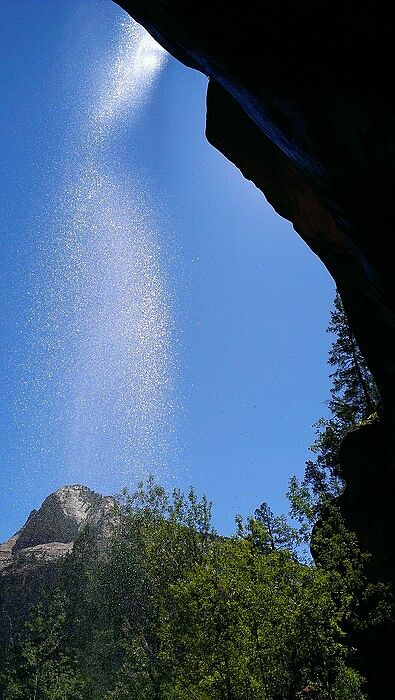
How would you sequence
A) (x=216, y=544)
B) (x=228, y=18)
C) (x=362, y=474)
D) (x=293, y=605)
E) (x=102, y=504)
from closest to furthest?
(x=228, y=18) → (x=293, y=605) → (x=216, y=544) → (x=362, y=474) → (x=102, y=504)

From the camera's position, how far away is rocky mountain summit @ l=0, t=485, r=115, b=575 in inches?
3866

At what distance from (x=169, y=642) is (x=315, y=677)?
728cm

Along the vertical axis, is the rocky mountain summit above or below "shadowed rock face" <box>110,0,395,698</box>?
above

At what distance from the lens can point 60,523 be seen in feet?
378

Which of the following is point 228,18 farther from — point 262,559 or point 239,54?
point 262,559

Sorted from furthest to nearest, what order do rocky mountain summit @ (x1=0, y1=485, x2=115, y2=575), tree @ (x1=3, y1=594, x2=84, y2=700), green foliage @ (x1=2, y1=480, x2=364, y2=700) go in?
rocky mountain summit @ (x1=0, y1=485, x2=115, y2=575), tree @ (x1=3, y1=594, x2=84, y2=700), green foliage @ (x1=2, y1=480, x2=364, y2=700)

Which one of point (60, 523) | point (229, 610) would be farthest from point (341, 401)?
point (60, 523)

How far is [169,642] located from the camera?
22391 millimetres

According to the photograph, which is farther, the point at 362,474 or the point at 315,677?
the point at 362,474

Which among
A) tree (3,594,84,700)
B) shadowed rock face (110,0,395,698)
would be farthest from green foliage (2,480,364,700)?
tree (3,594,84,700)

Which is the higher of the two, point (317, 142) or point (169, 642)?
point (317, 142)

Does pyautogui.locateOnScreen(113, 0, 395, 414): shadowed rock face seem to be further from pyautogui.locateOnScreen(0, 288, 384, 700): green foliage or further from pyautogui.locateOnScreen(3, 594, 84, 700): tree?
pyautogui.locateOnScreen(3, 594, 84, 700): tree

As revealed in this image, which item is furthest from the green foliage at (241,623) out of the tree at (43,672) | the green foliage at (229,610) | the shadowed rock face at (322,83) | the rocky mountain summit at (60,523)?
the rocky mountain summit at (60,523)

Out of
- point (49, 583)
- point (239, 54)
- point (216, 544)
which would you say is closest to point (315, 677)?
point (216, 544)
